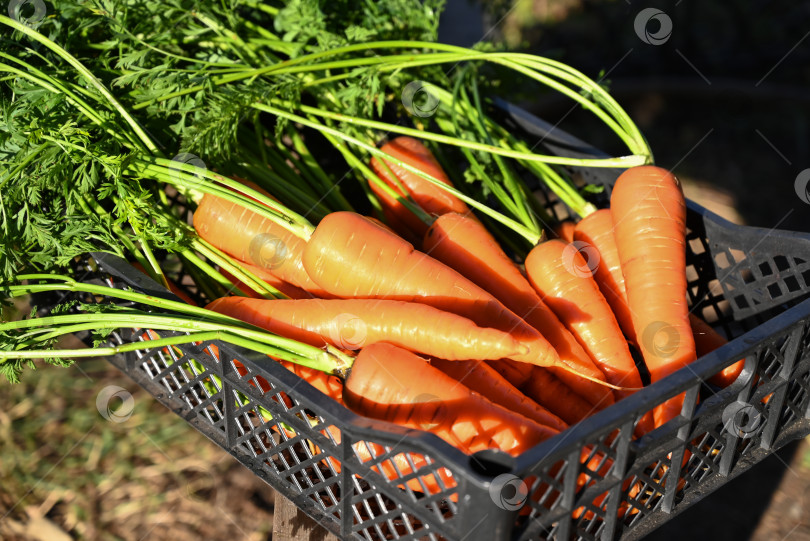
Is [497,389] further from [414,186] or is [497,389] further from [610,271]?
[414,186]

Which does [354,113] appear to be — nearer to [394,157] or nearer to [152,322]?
[394,157]

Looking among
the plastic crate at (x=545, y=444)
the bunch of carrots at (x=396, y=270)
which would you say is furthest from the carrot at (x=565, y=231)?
the plastic crate at (x=545, y=444)

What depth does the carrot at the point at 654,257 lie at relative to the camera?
4.82 ft

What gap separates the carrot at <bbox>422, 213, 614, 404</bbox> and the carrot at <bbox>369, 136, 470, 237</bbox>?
0.55 ft

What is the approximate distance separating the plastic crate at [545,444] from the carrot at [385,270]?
30 cm

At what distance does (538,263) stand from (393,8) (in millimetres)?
829

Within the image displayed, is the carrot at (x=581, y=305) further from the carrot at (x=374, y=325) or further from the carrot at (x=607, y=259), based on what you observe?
the carrot at (x=374, y=325)

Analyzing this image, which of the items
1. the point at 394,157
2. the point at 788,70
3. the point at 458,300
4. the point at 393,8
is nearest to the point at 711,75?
the point at 788,70

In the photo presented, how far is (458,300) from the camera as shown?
1449 millimetres

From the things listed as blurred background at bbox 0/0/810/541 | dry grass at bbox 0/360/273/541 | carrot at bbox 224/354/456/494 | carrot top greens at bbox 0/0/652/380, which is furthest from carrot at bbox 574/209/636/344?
dry grass at bbox 0/360/273/541

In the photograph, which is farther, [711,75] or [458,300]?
[711,75]

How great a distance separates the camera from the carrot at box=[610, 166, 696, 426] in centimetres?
147

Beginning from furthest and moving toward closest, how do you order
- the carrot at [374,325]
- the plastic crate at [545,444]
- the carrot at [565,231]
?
1. the carrot at [565,231]
2. the carrot at [374,325]
3. the plastic crate at [545,444]

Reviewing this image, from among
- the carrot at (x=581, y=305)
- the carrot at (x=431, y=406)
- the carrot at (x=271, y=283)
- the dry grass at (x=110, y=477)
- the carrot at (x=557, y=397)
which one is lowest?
the dry grass at (x=110, y=477)
